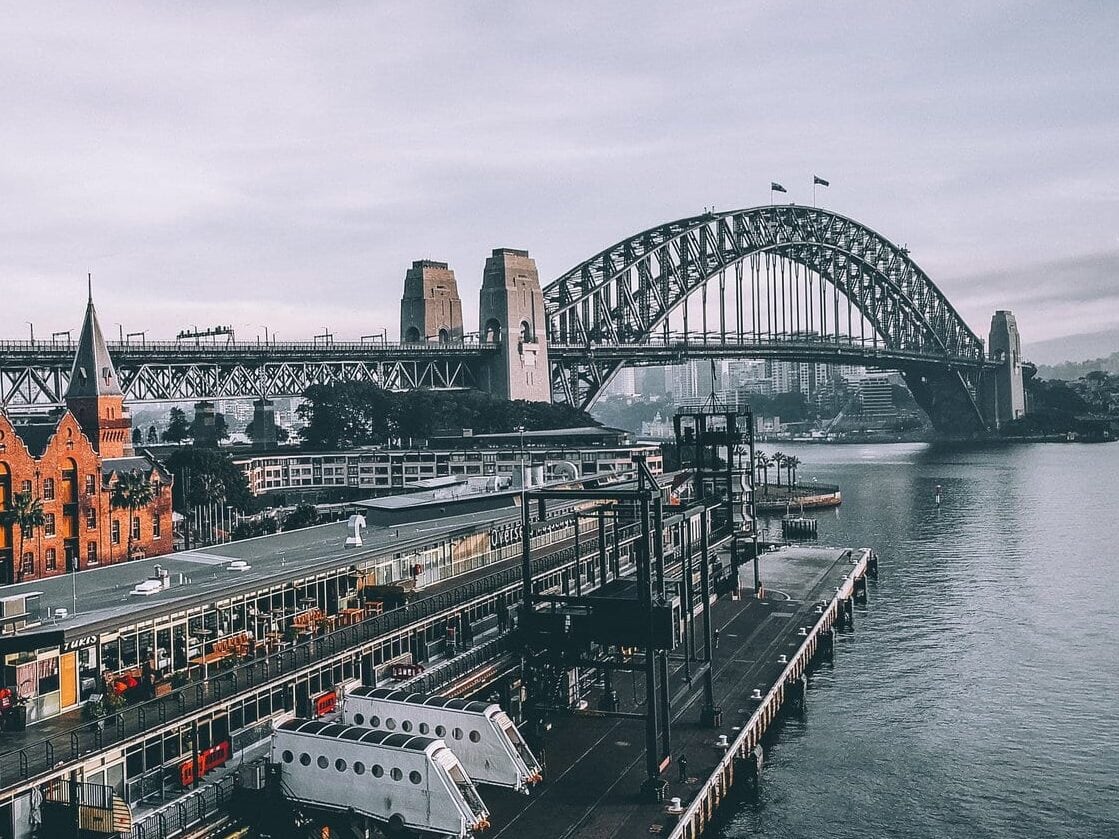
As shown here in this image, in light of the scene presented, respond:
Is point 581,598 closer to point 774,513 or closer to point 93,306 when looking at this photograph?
point 93,306

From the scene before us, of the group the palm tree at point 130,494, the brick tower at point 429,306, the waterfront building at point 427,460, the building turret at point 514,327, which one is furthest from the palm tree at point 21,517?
the brick tower at point 429,306

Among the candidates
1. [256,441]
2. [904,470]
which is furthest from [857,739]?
[904,470]

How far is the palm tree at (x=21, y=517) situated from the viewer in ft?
220

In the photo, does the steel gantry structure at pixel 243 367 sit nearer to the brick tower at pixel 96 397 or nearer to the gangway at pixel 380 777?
the brick tower at pixel 96 397

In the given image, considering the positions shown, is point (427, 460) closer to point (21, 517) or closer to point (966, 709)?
point (21, 517)

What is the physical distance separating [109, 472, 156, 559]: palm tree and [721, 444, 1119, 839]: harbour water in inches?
1794

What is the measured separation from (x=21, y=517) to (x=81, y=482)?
6826mm

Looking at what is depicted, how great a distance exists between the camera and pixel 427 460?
13012 cm

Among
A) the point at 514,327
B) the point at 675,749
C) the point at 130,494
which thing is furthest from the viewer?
the point at 514,327

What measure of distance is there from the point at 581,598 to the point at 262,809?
14.6 meters

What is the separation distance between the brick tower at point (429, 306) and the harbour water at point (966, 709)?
287 feet

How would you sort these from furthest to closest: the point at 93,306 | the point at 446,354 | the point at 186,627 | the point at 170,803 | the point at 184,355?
the point at 446,354 → the point at 184,355 → the point at 93,306 → the point at 186,627 → the point at 170,803

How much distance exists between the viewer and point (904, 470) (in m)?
199

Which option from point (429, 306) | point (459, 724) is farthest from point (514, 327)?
point (459, 724)
